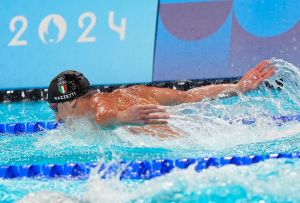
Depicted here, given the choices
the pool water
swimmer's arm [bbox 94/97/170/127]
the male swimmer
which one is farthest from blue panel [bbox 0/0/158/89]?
swimmer's arm [bbox 94/97/170/127]

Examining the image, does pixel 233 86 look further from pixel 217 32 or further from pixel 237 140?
pixel 217 32

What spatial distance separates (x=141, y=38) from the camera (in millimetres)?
6457

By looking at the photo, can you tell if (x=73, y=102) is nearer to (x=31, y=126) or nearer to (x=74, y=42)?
(x=31, y=126)

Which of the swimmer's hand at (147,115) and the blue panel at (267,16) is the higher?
the blue panel at (267,16)

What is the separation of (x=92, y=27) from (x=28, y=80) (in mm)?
848

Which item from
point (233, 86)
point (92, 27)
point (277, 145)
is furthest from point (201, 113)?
point (92, 27)

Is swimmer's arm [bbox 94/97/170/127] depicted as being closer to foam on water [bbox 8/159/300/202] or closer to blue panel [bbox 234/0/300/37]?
foam on water [bbox 8/159/300/202]

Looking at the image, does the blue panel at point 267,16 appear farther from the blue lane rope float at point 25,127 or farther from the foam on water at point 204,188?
the foam on water at point 204,188

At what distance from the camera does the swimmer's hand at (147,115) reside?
10.4 feet

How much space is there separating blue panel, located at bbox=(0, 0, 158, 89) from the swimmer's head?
2.48 m

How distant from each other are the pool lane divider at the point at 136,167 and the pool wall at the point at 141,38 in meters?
2.99

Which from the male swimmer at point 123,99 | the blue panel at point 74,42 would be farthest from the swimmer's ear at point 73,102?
the blue panel at point 74,42

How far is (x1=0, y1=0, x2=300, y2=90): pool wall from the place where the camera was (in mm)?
6188

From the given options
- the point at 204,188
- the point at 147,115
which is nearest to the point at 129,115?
the point at 147,115
